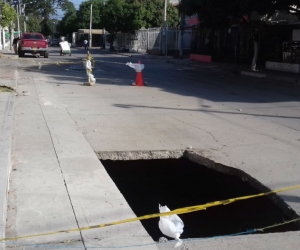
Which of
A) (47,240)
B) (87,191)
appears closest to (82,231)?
(47,240)

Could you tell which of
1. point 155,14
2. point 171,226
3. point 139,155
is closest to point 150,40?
point 155,14

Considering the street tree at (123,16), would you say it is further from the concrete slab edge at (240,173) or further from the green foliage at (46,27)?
the green foliage at (46,27)

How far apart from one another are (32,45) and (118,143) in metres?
32.1

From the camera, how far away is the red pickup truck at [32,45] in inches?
1544

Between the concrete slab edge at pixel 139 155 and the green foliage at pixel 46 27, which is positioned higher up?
the green foliage at pixel 46 27

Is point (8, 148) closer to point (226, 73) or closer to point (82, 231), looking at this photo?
point (82, 231)

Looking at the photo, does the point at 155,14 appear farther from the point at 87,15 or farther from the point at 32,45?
the point at 87,15

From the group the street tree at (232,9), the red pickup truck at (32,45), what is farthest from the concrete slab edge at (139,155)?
the red pickup truck at (32,45)

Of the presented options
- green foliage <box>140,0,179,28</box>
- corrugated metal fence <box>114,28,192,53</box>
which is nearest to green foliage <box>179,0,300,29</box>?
corrugated metal fence <box>114,28,192,53</box>

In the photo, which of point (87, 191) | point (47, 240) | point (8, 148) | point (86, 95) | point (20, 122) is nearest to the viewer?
point (47, 240)

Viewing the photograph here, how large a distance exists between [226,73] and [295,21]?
5.18 metres

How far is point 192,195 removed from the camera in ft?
26.7

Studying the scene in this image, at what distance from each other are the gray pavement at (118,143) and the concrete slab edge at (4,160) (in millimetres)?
114

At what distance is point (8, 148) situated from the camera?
7.90 m
